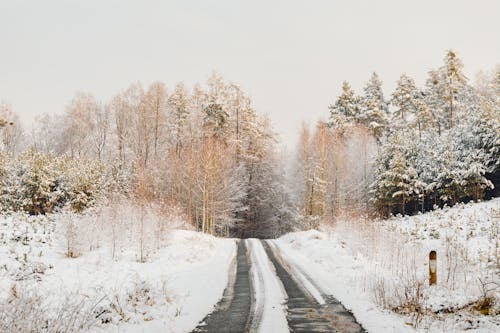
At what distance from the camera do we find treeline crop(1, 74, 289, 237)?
120 ft

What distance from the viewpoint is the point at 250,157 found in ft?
146

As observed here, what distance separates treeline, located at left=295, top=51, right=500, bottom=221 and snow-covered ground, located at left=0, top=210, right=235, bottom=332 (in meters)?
12.1

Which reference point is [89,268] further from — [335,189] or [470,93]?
[470,93]

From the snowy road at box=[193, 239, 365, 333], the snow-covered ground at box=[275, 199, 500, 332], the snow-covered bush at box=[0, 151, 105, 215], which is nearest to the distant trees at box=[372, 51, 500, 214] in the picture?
the snow-covered ground at box=[275, 199, 500, 332]

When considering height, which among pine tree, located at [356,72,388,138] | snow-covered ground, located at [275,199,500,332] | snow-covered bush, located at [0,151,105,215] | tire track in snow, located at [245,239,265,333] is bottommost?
tire track in snow, located at [245,239,265,333]

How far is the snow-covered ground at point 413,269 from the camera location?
Result: 7.36m

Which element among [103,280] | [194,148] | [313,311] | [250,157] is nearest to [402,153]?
Answer: [250,157]

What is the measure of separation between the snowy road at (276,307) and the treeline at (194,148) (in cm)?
2106

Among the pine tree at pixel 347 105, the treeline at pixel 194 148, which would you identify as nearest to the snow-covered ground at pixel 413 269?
the treeline at pixel 194 148

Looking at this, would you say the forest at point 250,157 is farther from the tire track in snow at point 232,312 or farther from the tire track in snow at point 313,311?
the tire track in snow at point 313,311

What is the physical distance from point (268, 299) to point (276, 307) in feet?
3.25

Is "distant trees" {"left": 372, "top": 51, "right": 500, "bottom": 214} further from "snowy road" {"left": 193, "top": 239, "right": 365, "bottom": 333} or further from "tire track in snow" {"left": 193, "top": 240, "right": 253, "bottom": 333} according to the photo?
"tire track in snow" {"left": 193, "top": 240, "right": 253, "bottom": 333}

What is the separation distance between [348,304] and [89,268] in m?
11.6

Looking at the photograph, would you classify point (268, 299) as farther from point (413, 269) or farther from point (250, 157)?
point (250, 157)
